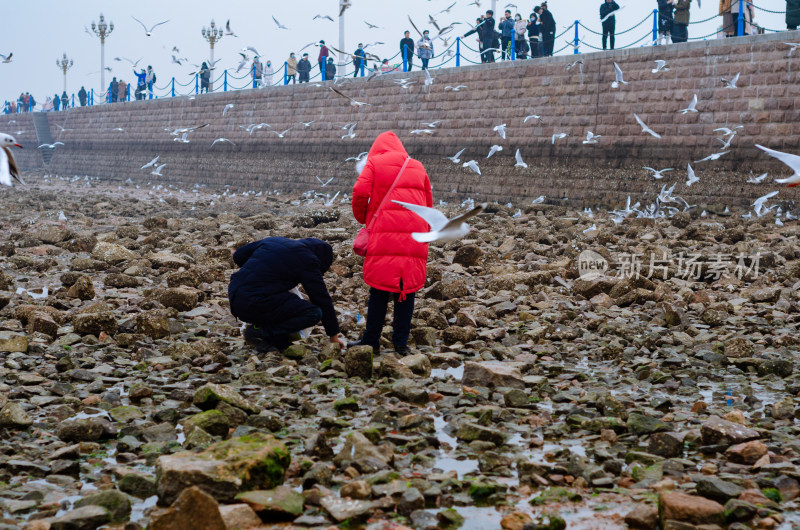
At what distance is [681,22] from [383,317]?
1180 cm

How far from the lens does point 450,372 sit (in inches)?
174

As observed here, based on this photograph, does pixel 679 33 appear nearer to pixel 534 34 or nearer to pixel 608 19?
pixel 608 19

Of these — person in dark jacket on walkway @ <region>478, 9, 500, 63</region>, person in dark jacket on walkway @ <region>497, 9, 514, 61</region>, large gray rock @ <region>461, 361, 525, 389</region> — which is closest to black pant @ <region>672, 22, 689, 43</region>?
person in dark jacket on walkway @ <region>497, 9, 514, 61</region>

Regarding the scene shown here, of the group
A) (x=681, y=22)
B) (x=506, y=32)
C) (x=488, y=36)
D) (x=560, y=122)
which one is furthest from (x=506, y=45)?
(x=681, y=22)

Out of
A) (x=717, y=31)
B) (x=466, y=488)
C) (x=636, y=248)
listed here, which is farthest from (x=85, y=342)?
(x=717, y=31)

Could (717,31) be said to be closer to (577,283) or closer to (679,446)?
(577,283)

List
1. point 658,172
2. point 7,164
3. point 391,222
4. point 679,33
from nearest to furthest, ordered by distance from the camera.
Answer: point 7,164 → point 391,222 → point 658,172 → point 679,33

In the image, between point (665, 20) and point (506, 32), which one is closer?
point (665, 20)

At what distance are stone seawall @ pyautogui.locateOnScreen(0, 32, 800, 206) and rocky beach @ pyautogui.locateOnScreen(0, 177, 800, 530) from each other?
6634 millimetres

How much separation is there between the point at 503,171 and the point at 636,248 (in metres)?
8.62

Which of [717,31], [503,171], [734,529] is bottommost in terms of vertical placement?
[734,529]

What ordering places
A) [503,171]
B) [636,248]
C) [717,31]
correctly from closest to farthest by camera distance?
1. [636,248]
2. [717,31]
3. [503,171]

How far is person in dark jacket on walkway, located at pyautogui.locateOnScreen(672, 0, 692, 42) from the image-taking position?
14.1 meters

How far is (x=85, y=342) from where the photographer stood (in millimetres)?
4758
